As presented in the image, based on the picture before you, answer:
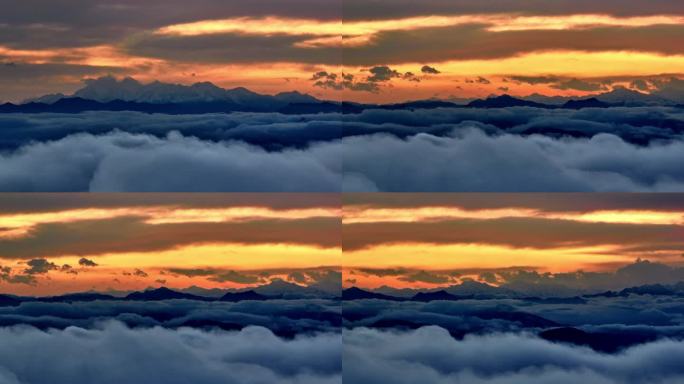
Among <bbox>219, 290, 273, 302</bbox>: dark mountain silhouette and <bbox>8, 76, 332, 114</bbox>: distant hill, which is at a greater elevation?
<bbox>8, 76, 332, 114</bbox>: distant hill

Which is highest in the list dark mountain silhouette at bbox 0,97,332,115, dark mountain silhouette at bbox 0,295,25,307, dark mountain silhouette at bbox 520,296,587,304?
dark mountain silhouette at bbox 0,97,332,115

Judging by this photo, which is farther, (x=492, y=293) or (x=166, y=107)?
(x=166, y=107)

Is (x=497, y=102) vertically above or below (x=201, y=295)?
above

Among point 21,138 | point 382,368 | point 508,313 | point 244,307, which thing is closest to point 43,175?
point 21,138

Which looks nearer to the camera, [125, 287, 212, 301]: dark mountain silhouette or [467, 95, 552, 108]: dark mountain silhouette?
[125, 287, 212, 301]: dark mountain silhouette

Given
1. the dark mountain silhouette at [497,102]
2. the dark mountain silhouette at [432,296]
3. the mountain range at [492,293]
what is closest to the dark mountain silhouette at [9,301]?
the mountain range at [492,293]

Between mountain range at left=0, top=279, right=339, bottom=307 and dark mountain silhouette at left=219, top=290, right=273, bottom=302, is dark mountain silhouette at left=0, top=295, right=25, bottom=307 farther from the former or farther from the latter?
dark mountain silhouette at left=219, top=290, right=273, bottom=302

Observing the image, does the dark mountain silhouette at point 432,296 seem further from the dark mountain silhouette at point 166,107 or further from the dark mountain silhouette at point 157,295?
the dark mountain silhouette at point 157,295

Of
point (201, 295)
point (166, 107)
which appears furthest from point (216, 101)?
point (201, 295)

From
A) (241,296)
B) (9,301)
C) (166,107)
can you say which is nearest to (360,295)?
(241,296)

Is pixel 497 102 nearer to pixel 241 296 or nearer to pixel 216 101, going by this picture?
pixel 216 101

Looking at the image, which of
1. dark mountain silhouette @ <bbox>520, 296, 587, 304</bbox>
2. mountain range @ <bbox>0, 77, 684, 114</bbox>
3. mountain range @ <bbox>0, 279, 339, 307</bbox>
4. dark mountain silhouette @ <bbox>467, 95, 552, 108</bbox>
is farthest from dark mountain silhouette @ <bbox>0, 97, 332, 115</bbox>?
dark mountain silhouette @ <bbox>520, 296, 587, 304</bbox>
